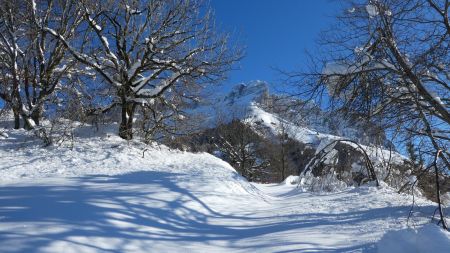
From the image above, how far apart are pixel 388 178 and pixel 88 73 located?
12827 millimetres

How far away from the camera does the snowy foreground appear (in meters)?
4.43

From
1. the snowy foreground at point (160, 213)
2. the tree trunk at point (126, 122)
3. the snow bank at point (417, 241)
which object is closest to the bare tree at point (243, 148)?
the tree trunk at point (126, 122)

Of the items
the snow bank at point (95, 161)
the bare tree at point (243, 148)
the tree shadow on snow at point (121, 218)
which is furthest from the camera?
the bare tree at point (243, 148)

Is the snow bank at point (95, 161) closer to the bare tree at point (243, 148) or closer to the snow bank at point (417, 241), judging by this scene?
the snow bank at point (417, 241)

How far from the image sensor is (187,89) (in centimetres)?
1521

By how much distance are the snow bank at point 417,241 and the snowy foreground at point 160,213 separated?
0.04ft

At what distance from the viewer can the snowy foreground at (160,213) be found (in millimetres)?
4426

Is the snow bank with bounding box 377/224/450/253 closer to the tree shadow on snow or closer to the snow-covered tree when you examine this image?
the tree shadow on snow

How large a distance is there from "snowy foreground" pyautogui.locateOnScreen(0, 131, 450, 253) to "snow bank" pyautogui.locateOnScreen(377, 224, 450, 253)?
0.01 meters

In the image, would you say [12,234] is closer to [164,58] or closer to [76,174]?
[76,174]

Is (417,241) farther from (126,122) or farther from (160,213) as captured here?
(126,122)

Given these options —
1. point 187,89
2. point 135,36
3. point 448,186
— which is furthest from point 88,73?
point 448,186

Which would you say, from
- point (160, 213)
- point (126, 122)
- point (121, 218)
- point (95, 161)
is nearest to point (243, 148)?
point (126, 122)

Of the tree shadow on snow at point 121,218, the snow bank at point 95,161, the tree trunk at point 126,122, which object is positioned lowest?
the tree shadow on snow at point 121,218
